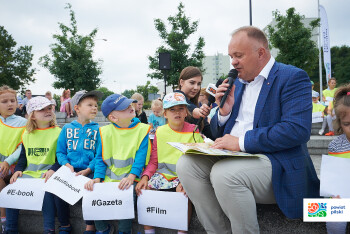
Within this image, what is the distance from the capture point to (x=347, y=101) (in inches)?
79.5

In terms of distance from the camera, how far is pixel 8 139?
9.87 feet

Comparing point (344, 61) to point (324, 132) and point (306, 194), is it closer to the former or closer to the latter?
point (324, 132)

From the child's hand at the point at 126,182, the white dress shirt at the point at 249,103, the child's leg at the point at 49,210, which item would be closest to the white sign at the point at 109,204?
the child's hand at the point at 126,182

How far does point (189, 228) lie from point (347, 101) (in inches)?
62.0

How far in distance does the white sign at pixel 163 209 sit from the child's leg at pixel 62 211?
752 mm

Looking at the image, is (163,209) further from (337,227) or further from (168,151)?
(337,227)

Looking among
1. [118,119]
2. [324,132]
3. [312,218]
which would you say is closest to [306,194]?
[312,218]

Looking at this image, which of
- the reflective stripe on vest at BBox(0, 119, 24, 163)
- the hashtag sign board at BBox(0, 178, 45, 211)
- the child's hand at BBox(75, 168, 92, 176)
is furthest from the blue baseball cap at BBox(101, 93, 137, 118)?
the reflective stripe on vest at BBox(0, 119, 24, 163)

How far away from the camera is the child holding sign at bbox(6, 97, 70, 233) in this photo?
2666 mm

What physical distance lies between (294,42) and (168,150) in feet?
51.6

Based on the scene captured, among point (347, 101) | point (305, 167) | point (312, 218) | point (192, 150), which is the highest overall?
point (347, 101)

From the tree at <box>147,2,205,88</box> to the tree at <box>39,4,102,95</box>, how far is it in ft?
15.6

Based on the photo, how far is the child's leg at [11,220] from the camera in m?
2.64

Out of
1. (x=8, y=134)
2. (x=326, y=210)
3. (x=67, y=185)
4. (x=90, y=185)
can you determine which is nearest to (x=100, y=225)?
(x=90, y=185)
